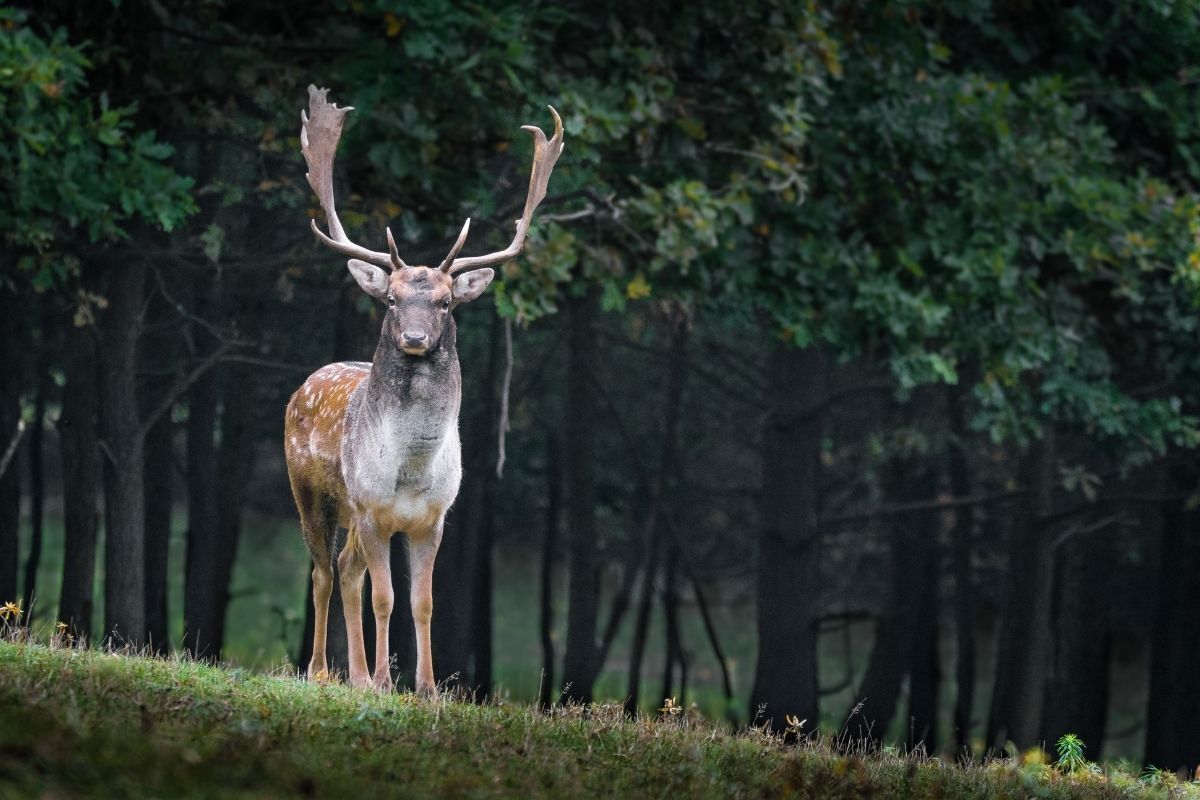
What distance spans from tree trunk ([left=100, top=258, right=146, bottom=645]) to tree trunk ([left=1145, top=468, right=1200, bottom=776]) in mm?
11551

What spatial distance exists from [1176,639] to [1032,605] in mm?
1991

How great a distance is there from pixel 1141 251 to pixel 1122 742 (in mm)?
17911

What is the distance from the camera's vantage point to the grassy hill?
668 cm

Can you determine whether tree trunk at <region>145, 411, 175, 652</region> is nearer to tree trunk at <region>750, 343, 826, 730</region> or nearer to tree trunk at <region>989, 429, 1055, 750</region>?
tree trunk at <region>750, 343, 826, 730</region>

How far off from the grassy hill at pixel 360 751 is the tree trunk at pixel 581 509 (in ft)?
36.2

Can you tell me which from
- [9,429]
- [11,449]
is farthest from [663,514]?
[11,449]

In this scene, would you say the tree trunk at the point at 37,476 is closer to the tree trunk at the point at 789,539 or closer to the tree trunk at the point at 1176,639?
the tree trunk at the point at 789,539

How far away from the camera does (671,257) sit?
1362 centimetres

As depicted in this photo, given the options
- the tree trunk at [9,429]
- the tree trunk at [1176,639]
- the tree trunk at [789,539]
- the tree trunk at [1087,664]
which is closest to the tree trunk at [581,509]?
the tree trunk at [789,539]

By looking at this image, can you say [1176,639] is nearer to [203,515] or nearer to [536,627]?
[203,515]

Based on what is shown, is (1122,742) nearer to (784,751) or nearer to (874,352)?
(874,352)

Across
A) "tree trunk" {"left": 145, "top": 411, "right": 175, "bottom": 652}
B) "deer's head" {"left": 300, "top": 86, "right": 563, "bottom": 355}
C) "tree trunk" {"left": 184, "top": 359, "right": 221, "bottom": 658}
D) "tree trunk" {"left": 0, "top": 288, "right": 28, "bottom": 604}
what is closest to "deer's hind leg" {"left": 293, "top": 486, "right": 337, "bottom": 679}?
"deer's head" {"left": 300, "top": 86, "right": 563, "bottom": 355}

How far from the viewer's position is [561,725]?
8.87 metres

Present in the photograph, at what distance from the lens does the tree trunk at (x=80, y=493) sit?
49.7ft
